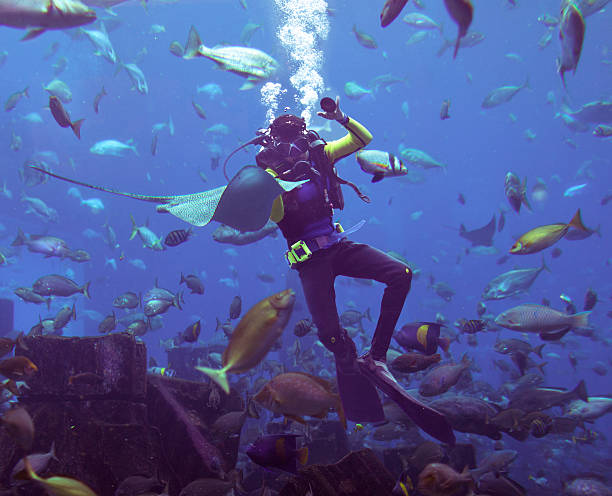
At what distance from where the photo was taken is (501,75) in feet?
125

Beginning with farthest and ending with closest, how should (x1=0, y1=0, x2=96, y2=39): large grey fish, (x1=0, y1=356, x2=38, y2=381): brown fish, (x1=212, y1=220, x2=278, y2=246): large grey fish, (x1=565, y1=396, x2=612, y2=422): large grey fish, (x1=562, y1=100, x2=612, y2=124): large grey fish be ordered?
1. (x1=562, y1=100, x2=612, y2=124): large grey fish
2. (x1=212, y1=220, x2=278, y2=246): large grey fish
3. (x1=565, y1=396, x2=612, y2=422): large grey fish
4. (x1=0, y1=356, x2=38, y2=381): brown fish
5. (x1=0, y1=0, x2=96, y2=39): large grey fish

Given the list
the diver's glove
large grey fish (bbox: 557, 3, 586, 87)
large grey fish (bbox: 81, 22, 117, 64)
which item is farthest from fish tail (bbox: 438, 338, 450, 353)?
large grey fish (bbox: 81, 22, 117, 64)

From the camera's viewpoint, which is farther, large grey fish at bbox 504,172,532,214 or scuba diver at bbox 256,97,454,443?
large grey fish at bbox 504,172,532,214

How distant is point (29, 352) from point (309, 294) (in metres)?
2.72

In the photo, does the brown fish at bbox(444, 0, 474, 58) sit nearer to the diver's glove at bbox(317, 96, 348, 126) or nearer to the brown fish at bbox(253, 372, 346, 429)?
the diver's glove at bbox(317, 96, 348, 126)

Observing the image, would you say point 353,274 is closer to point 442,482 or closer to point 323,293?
point 323,293

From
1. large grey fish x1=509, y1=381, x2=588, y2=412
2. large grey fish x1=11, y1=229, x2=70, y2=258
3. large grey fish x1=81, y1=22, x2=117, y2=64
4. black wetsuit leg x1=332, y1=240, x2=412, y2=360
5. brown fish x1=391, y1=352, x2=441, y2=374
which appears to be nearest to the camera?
brown fish x1=391, y1=352, x2=441, y2=374

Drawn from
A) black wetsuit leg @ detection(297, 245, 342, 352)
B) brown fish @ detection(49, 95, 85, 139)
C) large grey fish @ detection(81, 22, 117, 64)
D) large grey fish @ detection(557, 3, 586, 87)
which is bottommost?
black wetsuit leg @ detection(297, 245, 342, 352)

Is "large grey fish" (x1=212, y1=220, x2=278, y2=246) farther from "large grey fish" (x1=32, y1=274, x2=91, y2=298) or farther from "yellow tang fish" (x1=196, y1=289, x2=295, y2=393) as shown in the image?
"yellow tang fish" (x1=196, y1=289, x2=295, y2=393)

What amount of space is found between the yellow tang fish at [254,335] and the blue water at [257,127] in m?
7.37

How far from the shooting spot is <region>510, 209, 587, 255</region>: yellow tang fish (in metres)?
4.22

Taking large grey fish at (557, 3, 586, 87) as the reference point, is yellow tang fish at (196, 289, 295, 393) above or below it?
below

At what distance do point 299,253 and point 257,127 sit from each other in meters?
36.8

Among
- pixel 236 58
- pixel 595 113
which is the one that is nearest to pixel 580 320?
pixel 236 58
